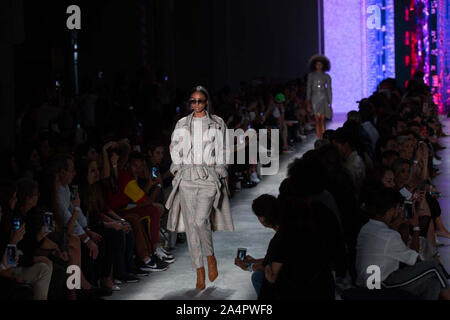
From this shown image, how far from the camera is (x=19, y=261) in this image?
16.4 ft

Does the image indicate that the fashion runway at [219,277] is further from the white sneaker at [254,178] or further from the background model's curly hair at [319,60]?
the background model's curly hair at [319,60]

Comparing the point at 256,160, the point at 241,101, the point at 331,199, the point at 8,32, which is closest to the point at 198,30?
the point at 241,101

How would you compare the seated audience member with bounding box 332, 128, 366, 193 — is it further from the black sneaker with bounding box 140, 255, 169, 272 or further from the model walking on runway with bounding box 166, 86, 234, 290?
the black sneaker with bounding box 140, 255, 169, 272

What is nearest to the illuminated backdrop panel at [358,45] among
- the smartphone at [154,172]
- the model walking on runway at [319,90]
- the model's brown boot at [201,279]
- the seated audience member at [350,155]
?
the model walking on runway at [319,90]

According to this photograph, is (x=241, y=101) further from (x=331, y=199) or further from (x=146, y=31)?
(x=331, y=199)

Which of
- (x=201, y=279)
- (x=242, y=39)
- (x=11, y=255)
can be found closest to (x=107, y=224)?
(x=201, y=279)

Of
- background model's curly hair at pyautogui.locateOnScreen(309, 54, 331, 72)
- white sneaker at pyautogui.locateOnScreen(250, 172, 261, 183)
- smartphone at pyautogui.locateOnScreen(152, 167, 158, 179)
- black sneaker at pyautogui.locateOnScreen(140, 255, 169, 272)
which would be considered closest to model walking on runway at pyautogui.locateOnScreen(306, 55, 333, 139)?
background model's curly hair at pyautogui.locateOnScreen(309, 54, 331, 72)

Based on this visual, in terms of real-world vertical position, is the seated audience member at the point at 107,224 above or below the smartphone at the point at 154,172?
below

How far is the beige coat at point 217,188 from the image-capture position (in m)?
5.80

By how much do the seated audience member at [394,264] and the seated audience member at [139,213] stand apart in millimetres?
1971

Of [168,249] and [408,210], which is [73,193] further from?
[408,210]

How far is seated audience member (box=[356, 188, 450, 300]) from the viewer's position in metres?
4.76

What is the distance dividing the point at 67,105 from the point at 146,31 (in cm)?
498

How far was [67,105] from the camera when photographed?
9.66m
